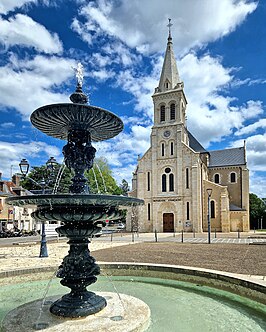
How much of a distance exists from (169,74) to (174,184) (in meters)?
18.2

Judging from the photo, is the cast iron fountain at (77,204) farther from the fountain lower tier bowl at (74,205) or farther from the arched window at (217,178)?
the arched window at (217,178)

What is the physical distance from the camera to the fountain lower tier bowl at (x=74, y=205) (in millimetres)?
4168

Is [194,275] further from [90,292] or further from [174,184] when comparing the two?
[174,184]

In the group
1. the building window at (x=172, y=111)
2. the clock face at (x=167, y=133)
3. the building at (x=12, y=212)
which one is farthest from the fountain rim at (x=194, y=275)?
the building window at (x=172, y=111)

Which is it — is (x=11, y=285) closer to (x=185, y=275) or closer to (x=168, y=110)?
(x=185, y=275)

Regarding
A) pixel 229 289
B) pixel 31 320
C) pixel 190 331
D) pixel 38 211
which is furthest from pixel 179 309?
pixel 38 211

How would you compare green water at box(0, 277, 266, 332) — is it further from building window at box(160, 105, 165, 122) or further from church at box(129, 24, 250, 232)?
building window at box(160, 105, 165, 122)

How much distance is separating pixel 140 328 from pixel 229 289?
290cm

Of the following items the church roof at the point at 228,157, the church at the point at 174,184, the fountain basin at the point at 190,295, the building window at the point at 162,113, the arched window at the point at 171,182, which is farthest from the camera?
the church roof at the point at 228,157

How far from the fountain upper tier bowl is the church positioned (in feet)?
117

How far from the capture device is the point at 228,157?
51.6 metres

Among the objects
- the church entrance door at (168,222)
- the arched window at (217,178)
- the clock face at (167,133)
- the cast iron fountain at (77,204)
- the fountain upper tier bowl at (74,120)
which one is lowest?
the church entrance door at (168,222)

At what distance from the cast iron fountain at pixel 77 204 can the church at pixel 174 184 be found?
36.2 metres

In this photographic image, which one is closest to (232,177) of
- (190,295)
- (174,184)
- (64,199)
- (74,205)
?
(174,184)
